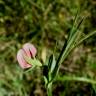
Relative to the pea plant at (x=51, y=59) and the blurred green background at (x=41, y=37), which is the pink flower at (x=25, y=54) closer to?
the pea plant at (x=51, y=59)

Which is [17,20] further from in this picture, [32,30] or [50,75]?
[50,75]

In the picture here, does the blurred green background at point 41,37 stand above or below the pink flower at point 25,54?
below

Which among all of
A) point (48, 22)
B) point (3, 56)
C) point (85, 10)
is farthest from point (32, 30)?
point (85, 10)

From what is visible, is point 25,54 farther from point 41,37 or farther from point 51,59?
A: point 41,37

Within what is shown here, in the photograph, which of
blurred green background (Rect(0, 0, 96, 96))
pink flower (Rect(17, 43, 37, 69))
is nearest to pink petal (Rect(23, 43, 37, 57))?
pink flower (Rect(17, 43, 37, 69))

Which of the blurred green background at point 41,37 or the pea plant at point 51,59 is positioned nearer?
the pea plant at point 51,59

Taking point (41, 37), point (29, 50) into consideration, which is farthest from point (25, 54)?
point (41, 37)

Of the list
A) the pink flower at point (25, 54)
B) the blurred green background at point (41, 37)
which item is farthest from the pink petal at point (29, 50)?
the blurred green background at point (41, 37)

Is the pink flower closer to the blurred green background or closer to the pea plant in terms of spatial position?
the pea plant

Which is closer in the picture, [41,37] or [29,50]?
[29,50]

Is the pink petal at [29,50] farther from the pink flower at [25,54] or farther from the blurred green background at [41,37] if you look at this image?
the blurred green background at [41,37]
